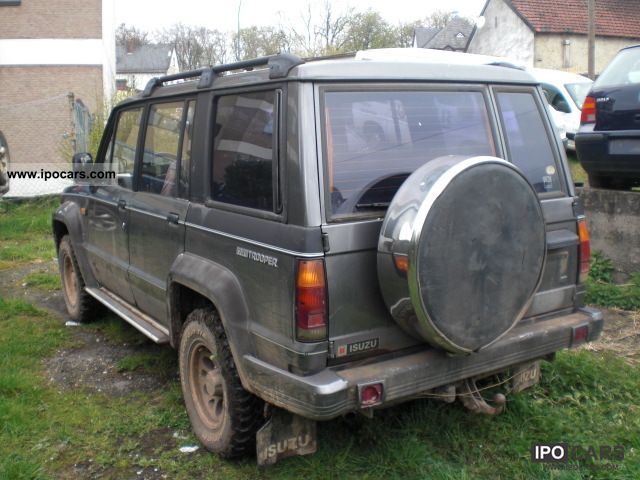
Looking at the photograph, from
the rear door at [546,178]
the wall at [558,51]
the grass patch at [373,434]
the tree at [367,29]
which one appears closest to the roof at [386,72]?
the rear door at [546,178]

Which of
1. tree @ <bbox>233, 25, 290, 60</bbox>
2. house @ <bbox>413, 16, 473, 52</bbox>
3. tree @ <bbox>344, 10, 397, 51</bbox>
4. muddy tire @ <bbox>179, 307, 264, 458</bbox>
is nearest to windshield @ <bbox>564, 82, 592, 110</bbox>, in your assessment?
muddy tire @ <bbox>179, 307, 264, 458</bbox>

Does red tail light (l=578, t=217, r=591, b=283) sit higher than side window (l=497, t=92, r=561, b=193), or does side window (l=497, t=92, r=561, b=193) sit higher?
side window (l=497, t=92, r=561, b=193)

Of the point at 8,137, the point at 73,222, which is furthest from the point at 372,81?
the point at 8,137

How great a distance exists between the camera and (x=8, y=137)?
18.7m

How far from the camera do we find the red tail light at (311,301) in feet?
9.07

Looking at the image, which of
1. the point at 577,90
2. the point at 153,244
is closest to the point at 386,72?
the point at 153,244

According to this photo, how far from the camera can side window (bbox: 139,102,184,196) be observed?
3957 mm

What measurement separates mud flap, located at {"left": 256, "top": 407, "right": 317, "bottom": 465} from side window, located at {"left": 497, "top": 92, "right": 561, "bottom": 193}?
1.75 meters

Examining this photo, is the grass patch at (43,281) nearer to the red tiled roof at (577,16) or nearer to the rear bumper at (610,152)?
the rear bumper at (610,152)

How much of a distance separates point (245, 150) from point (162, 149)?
1134 millimetres

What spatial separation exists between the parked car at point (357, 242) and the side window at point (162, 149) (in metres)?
0.07

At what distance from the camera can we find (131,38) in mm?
68938

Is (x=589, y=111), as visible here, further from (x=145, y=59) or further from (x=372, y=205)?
(x=145, y=59)

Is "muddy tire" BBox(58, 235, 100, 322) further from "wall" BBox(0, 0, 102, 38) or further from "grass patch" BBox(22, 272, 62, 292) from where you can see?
"wall" BBox(0, 0, 102, 38)
